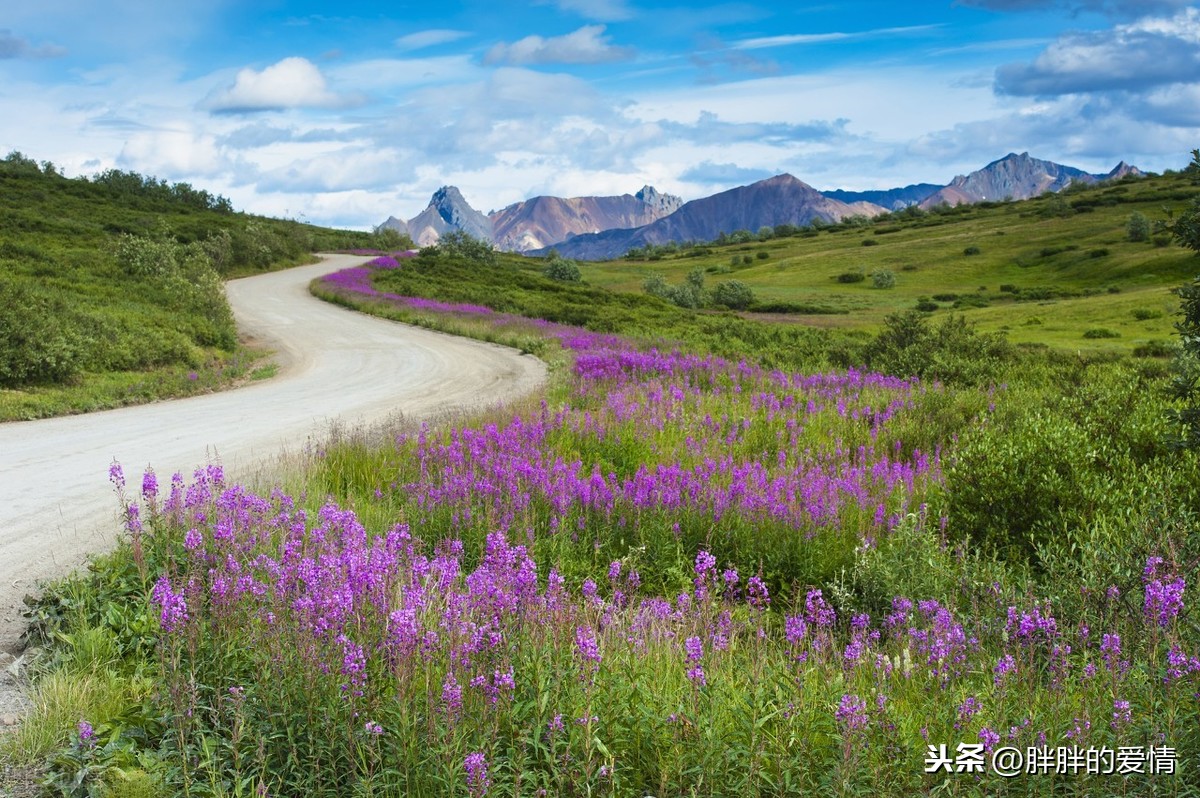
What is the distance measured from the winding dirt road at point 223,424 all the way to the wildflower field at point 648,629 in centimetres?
84

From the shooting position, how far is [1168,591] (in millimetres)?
4062

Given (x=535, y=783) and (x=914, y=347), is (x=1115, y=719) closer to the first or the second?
(x=535, y=783)

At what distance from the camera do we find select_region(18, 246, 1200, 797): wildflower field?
3637mm

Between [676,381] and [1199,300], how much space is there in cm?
1124

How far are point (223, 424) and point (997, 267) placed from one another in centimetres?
8741

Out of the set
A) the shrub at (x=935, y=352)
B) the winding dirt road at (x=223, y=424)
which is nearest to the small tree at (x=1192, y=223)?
the winding dirt road at (x=223, y=424)

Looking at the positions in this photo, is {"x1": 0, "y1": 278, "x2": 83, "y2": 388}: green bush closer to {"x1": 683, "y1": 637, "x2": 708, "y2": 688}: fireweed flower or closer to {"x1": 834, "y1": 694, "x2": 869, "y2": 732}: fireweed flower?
{"x1": 683, "y1": 637, "x2": 708, "y2": 688}: fireweed flower

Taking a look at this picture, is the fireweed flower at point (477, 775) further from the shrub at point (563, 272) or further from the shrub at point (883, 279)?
the shrub at point (883, 279)

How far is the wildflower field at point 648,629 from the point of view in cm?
364

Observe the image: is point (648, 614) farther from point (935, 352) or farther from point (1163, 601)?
point (935, 352)

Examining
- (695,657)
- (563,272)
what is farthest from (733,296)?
(695,657)

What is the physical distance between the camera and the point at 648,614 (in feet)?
18.0

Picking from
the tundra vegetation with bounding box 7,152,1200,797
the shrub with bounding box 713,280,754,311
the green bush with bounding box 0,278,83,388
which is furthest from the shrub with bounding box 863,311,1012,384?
the shrub with bounding box 713,280,754,311

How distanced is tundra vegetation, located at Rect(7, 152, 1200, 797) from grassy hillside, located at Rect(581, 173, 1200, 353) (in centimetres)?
2593
